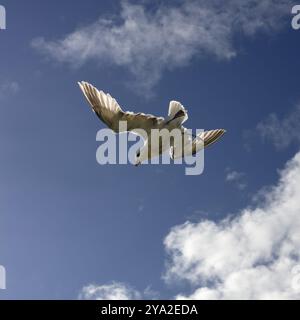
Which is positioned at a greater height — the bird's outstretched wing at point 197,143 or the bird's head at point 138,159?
the bird's outstretched wing at point 197,143

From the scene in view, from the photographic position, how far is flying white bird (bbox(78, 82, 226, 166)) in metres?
22.8

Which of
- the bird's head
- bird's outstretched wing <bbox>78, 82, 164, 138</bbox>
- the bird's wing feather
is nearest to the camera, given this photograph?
bird's outstretched wing <bbox>78, 82, 164, 138</bbox>

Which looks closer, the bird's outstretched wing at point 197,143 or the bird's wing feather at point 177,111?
the bird's wing feather at point 177,111

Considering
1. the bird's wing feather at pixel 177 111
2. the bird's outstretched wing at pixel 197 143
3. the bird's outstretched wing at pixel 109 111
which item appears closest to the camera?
the bird's outstretched wing at pixel 109 111

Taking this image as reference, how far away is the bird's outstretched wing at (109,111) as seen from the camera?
22797 millimetres

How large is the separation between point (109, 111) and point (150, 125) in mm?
1892

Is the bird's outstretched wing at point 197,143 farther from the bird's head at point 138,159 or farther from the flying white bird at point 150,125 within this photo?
the bird's head at point 138,159

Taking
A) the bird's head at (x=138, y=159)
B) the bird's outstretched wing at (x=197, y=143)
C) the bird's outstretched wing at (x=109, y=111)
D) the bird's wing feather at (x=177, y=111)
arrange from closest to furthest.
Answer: the bird's outstretched wing at (x=109, y=111)
the bird's wing feather at (x=177, y=111)
the bird's head at (x=138, y=159)
the bird's outstretched wing at (x=197, y=143)

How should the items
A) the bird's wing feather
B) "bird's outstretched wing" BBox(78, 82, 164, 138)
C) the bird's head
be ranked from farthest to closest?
1. the bird's head
2. the bird's wing feather
3. "bird's outstretched wing" BBox(78, 82, 164, 138)

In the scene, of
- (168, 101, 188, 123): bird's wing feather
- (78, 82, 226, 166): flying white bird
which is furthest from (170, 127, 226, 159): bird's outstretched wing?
(168, 101, 188, 123): bird's wing feather

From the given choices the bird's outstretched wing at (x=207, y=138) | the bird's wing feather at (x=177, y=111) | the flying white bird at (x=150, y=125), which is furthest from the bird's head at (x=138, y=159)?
the bird's outstretched wing at (x=207, y=138)

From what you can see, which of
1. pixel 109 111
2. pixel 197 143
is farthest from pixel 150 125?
pixel 197 143

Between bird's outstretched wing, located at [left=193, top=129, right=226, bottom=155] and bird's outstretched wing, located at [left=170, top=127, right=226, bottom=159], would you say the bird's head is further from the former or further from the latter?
bird's outstretched wing, located at [left=193, top=129, right=226, bottom=155]
